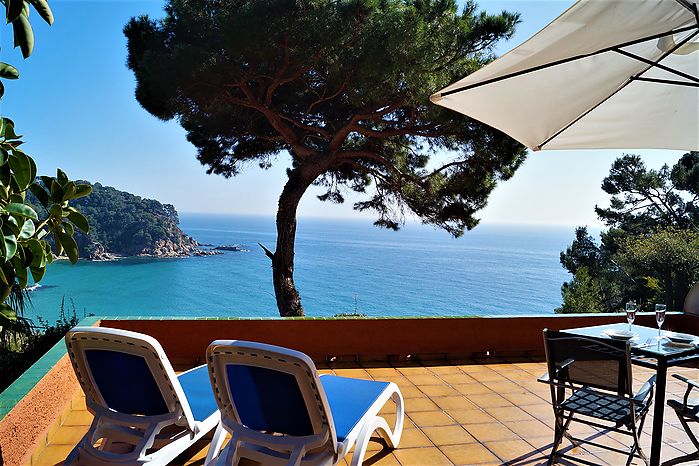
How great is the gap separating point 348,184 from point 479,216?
280cm

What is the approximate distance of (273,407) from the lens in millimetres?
2342

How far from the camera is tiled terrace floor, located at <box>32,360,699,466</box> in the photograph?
3070mm

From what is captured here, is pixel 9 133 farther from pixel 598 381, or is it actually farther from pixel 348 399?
pixel 598 381

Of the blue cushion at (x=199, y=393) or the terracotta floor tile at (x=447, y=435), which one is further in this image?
the terracotta floor tile at (x=447, y=435)

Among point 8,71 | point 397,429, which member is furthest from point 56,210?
point 397,429

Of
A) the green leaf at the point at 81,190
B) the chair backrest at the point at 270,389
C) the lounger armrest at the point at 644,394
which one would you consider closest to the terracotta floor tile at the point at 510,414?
the lounger armrest at the point at 644,394

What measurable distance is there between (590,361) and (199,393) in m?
2.09

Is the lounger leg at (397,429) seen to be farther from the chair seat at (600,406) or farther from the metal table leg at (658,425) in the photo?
the metal table leg at (658,425)

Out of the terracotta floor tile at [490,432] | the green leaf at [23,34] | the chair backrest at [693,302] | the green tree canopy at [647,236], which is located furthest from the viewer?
the green tree canopy at [647,236]

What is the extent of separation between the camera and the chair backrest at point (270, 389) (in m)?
2.23

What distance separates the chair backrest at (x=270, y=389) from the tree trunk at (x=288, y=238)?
764 cm

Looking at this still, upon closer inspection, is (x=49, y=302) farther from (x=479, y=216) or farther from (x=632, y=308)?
(x=632, y=308)

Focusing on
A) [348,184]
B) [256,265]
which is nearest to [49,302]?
[256,265]

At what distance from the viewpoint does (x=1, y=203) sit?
210cm
